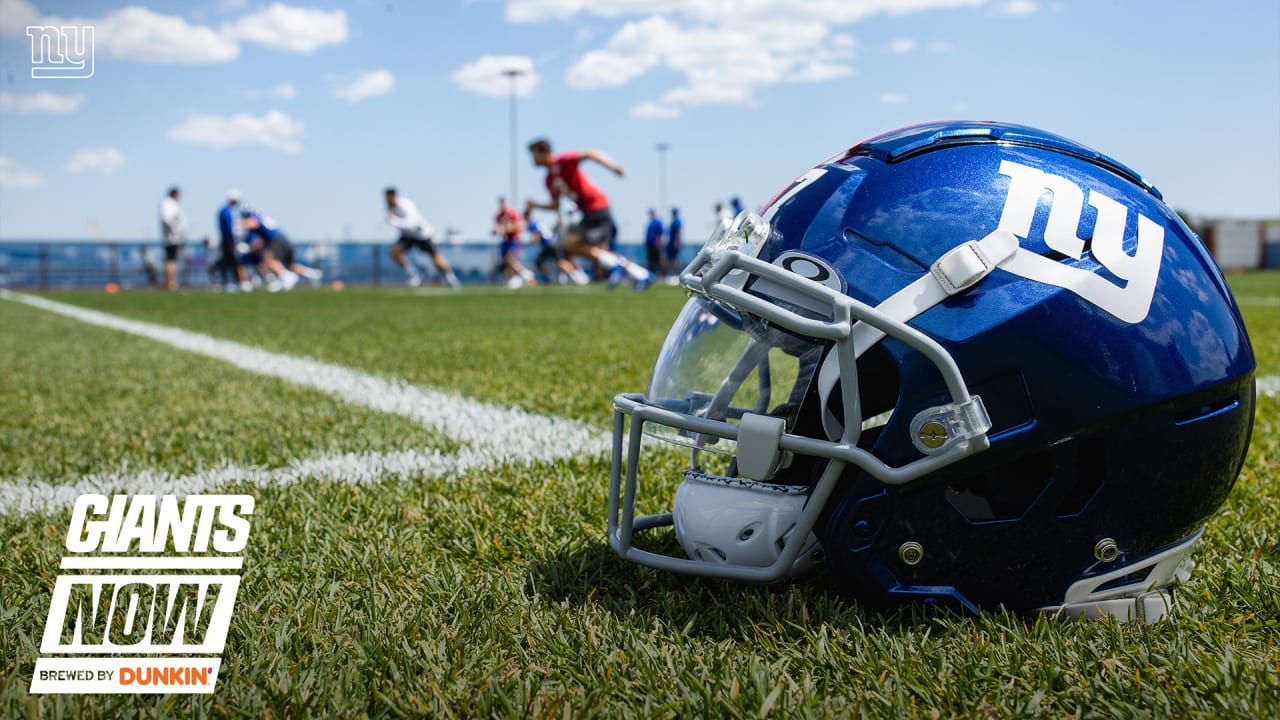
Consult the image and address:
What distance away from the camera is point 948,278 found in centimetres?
126

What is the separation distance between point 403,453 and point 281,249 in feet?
54.4

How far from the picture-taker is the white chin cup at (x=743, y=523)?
1.38m

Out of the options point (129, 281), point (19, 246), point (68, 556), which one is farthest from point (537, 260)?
point (68, 556)

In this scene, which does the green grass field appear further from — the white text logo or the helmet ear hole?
the helmet ear hole

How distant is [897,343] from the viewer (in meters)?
1.28

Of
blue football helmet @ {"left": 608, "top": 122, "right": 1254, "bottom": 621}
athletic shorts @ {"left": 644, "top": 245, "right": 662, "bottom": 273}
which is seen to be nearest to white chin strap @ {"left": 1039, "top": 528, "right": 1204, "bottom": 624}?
blue football helmet @ {"left": 608, "top": 122, "right": 1254, "bottom": 621}

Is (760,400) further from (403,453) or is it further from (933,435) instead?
(403,453)

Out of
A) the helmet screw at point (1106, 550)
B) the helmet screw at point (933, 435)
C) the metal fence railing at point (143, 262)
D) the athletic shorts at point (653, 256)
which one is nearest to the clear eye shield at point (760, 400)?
the helmet screw at point (933, 435)

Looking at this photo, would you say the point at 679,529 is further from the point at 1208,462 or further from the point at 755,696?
the point at 1208,462

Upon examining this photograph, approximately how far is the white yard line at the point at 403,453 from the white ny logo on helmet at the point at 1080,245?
4.68 ft

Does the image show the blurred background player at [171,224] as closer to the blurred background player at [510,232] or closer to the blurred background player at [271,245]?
the blurred background player at [271,245]

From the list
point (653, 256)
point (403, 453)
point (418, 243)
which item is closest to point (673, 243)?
point (653, 256)

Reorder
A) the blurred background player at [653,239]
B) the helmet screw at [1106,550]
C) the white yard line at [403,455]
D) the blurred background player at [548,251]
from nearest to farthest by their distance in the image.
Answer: the helmet screw at [1106,550] → the white yard line at [403,455] → the blurred background player at [548,251] → the blurred background player at [653,239]

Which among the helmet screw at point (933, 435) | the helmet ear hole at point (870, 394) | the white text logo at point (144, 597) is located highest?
the helmet ear hole at point (870, 394)
